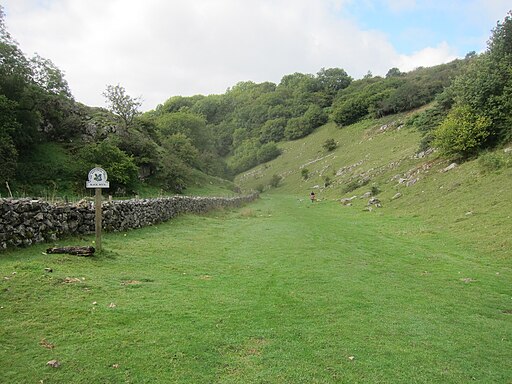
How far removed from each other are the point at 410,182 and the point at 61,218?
28216mm

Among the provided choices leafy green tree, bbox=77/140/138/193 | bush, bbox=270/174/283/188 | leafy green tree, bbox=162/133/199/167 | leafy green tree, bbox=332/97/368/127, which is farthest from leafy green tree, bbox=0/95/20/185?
leafy green tree, bbox=332/97/368/127

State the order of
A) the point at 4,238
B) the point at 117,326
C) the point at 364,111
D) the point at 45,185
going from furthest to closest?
the point at 364,111
the point at 45,185
the point at 4,238
the point at 117,326

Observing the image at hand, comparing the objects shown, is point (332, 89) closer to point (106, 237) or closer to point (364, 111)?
point (364, 111)

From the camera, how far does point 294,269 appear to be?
1215cm

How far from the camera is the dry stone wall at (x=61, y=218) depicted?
10.6 metres

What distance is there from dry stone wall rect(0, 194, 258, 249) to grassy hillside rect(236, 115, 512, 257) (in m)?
15.0

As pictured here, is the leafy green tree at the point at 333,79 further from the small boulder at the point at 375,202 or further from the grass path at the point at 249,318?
the grass path at the point at 249,318

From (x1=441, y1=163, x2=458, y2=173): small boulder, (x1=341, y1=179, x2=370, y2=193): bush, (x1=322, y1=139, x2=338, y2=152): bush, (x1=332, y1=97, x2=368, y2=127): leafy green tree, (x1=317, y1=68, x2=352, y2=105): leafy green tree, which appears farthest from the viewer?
(x1=317, y1=68, x2=352, y2=105): leafy green tree

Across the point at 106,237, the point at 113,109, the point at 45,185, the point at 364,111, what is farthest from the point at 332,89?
the point at 106,237

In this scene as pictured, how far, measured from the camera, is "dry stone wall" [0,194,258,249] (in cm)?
1065

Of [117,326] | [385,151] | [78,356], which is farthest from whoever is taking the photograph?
[385,151]

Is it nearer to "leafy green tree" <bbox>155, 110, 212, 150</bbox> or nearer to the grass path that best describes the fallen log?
the grass path

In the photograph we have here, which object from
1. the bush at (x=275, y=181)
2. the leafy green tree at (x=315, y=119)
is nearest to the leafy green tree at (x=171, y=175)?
the bush at (x=275, y=181)

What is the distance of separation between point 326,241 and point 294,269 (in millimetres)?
6167
